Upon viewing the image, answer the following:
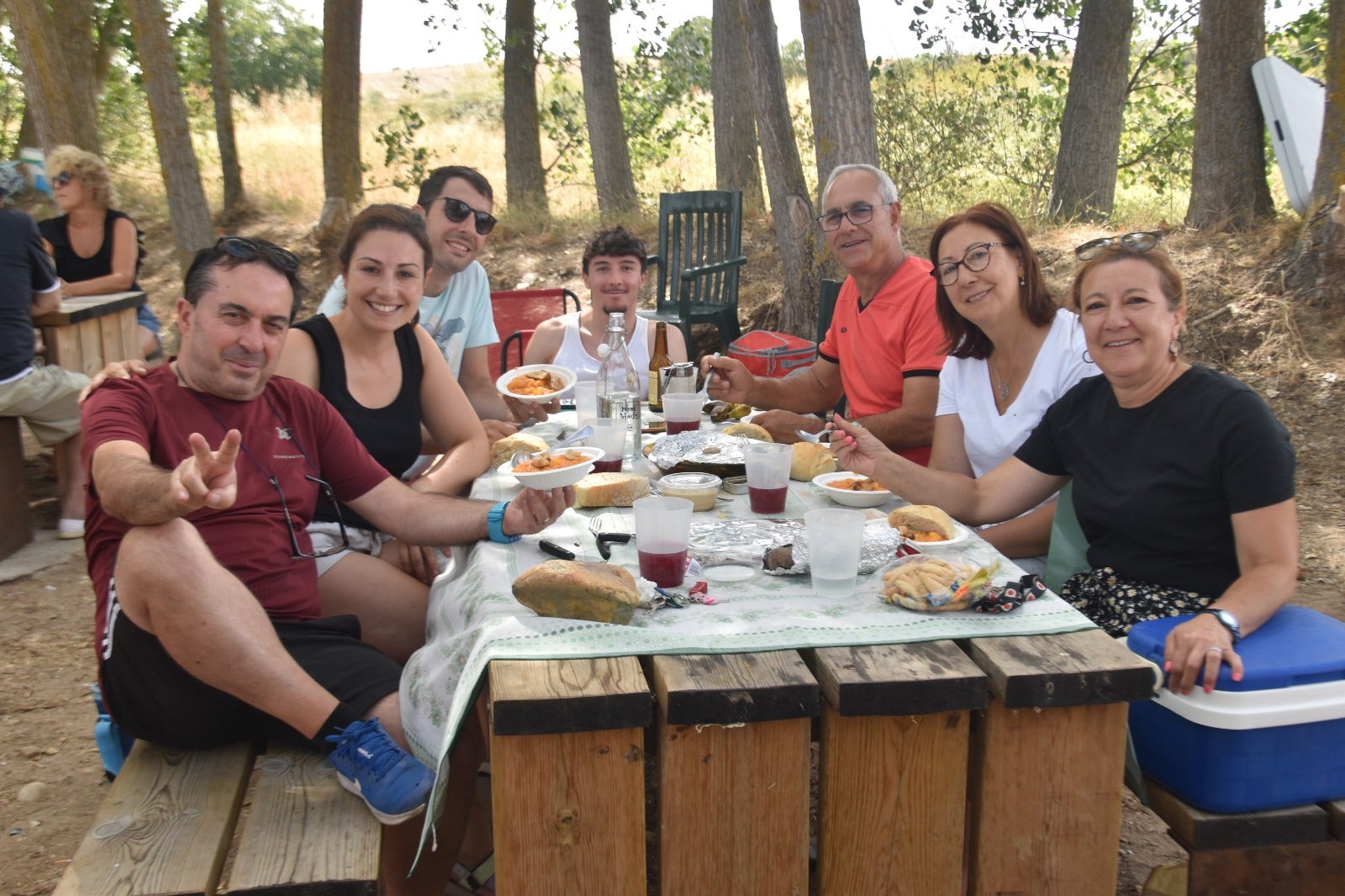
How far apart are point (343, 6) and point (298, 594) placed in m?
10.4

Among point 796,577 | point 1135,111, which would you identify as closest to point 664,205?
point 796,577

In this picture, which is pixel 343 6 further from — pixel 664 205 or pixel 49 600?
pixel 49 600

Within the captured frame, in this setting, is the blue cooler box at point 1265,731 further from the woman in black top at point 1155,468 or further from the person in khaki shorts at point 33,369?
the person in khaki shorts at point 33,369

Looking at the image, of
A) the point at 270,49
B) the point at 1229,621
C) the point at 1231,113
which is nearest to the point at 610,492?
the point at 1229,621

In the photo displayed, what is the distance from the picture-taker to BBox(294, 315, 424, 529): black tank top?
3068mm

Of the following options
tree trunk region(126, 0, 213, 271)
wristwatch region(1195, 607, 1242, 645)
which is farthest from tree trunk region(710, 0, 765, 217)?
wristwatch region(1195, 607, 1242, 645)

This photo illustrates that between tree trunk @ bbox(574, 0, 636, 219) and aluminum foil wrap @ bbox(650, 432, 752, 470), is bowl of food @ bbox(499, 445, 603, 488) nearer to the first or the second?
aluminum foil wrap @ bbox(650, 432, 752, 470)

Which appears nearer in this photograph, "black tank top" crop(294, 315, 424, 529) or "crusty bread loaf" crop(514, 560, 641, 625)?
"crusty bread loaf" crop(514, 560, 641, 625)

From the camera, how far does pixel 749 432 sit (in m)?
3.11

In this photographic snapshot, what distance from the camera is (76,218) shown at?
21.9 ft

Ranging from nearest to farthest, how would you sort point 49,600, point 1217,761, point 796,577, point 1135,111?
point 1217,761
point 796,577
point 49,600
point 1135,111

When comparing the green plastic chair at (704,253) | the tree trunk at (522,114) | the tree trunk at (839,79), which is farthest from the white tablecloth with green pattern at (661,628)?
the tree trunk at (522,114)

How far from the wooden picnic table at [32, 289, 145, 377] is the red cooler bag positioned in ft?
11.6

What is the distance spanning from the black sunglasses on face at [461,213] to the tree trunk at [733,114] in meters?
7.32
